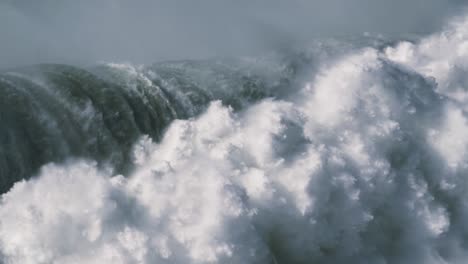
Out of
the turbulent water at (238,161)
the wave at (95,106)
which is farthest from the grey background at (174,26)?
the wave at (95,106)

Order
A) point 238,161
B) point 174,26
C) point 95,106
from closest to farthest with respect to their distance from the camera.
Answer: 1. point 95,106
2. point 238,161
3. point 174,26

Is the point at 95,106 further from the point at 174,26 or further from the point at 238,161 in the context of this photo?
the point at 174,26

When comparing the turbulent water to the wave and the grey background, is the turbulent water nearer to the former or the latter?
the wave

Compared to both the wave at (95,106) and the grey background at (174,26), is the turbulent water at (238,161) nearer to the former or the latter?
the wave at (95,106)

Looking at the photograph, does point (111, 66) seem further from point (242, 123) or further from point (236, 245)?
point (236, 245)

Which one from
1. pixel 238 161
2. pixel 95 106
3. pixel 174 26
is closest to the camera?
pixel 95 106

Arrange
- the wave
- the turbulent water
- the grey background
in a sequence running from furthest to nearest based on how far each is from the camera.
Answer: the grey background < the wave < the turbulent water

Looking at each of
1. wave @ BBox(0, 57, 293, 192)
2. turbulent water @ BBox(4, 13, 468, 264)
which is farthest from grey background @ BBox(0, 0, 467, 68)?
wave @ BBox(0, 57, 293, 192)

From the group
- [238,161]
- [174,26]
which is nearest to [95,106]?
[238,161]

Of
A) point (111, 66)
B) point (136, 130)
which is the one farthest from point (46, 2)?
point (136, 130)
